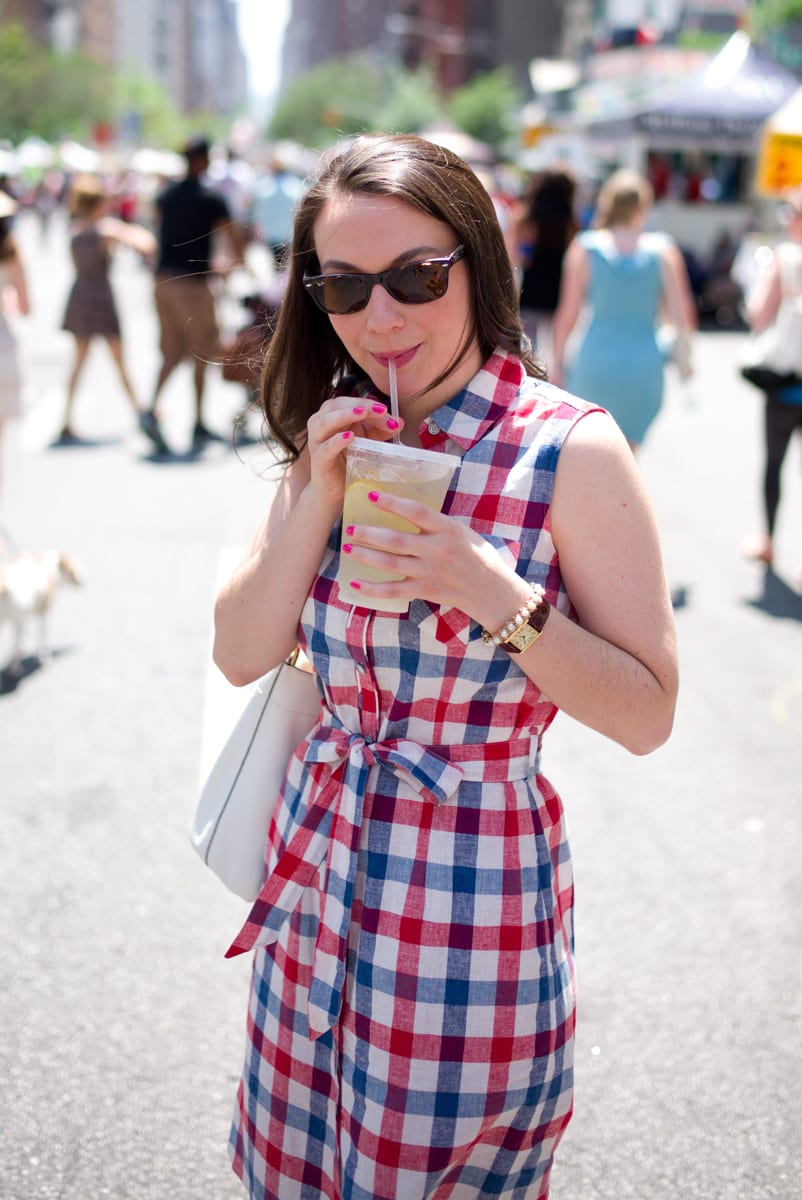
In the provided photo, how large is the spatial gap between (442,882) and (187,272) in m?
8.07

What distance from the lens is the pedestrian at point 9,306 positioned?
6719 mm

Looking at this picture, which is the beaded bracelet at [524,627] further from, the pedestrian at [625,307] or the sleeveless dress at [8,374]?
the sleeveless dress at [8,374]

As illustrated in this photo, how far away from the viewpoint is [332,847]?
1703 mm

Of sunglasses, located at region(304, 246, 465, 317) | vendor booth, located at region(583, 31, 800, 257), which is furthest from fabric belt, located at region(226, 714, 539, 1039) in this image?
vendor booth, located at region(583, 31, 800, 257)

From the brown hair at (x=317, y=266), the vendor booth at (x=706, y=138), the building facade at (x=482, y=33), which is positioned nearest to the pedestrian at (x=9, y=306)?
the brown hair at (x=317, y=266)

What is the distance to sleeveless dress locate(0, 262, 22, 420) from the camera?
6695 mm

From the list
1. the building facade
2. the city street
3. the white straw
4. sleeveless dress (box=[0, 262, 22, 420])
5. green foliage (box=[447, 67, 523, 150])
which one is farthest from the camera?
the building facade

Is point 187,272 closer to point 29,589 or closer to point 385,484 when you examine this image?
point 29,589

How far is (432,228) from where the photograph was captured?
164 cm

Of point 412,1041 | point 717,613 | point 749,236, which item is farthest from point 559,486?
point 749,236

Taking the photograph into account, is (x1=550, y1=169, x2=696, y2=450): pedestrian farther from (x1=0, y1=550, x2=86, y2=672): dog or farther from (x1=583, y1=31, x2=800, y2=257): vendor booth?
(x1=583, y1=31, x2=800, y2=257): vendor booth

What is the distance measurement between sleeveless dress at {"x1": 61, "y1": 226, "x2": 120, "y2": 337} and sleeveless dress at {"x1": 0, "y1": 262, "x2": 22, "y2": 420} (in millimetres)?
2822

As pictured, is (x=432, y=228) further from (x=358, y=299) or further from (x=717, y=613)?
(x=717, y=613)

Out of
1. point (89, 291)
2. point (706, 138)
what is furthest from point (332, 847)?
point (706, 138)
